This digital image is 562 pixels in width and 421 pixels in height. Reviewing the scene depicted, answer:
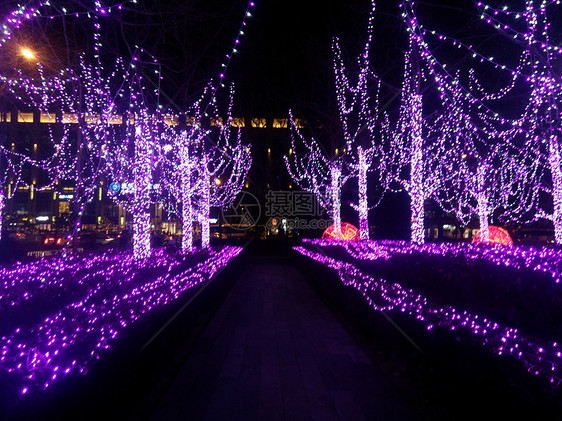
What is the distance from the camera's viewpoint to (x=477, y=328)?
3.29 metres

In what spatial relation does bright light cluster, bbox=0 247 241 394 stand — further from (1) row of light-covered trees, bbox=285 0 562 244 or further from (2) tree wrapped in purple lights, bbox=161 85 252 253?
(1) row of light-covered trees, bbox=285 0 562 244

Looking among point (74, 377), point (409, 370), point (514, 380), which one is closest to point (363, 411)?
point (409, 370)

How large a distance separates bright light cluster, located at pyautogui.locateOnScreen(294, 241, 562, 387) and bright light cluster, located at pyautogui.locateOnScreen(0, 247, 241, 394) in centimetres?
273

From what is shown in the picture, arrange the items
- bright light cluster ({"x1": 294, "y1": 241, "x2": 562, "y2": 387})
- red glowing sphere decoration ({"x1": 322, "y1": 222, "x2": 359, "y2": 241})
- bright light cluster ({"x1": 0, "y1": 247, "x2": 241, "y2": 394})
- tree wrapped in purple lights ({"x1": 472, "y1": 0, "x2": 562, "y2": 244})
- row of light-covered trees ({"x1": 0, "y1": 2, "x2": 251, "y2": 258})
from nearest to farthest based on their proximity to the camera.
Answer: bright light cluster ({"x1": 0, "y1": 247, "x2": 241, "y2": 394}) → bright light cluster ({"x1": 294, "y1": 241, "x2": 562, "y2": 387}) → tree wrapped in purple lights ({"x1": 472, "y1": 0, "x2": 562, "y2": 244}) → row of light-covered trees ({"x1": 0, "y1": 2, "x2": 251, "y2": 258}) → red glowing sphere decoration ({"x1": 322, "y1": 222, "x2": 359, "y2": 241})

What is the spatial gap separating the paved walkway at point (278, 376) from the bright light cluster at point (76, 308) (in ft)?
3.06

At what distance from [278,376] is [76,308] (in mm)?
2331

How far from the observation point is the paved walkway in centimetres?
360

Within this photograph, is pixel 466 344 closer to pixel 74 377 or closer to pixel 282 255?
pixel 74 377

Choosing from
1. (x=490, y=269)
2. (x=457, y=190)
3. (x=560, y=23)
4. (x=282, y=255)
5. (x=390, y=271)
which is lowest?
(x=282, y=255)

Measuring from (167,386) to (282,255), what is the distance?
680 inches

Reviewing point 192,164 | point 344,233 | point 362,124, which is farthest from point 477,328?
point 344,233

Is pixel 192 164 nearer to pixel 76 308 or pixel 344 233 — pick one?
pixel 344 233

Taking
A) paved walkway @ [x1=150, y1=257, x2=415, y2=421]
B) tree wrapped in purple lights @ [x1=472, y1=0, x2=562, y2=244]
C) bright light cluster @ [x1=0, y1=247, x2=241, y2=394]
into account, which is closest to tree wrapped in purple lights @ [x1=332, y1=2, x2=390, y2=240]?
tree wrapped in purple lights @ [x1=472, y1=0, x2=562, y2=244]

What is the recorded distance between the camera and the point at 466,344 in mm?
3029
